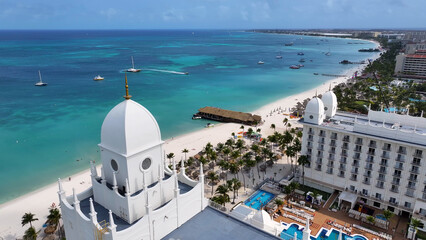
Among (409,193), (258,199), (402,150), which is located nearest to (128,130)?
(258,199)

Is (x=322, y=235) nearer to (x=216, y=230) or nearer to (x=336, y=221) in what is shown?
(x=336, y=221)

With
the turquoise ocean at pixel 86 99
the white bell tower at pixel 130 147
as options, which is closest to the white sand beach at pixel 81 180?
the turquoise ocean at pixel 86 99

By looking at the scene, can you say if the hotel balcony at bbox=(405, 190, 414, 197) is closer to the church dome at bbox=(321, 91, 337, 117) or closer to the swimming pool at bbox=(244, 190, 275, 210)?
the church dome at bbox=(321, 91, 337, 117)

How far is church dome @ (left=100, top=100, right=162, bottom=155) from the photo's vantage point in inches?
812

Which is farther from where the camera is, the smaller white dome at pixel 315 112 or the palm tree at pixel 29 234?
the smaller white dome at pixel 315 112

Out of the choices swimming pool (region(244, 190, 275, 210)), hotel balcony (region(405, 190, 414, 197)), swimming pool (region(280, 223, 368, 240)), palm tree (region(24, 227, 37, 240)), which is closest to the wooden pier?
swimming pool (region(244, 190, 275, 210))

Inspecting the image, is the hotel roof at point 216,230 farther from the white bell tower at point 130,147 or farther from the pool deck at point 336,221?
the pool deck at point 336,221

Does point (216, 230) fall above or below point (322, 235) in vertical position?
above

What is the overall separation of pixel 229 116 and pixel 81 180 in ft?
155

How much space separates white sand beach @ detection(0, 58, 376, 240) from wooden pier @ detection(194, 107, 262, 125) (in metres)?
2.42

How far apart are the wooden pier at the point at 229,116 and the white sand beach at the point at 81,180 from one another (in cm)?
242

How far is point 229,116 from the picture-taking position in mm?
89500

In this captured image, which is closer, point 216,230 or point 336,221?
point 216,230

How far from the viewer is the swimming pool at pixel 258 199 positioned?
150 ft
